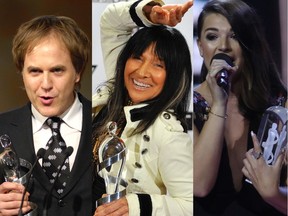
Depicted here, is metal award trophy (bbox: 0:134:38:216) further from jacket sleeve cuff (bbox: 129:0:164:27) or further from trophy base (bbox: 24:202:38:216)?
jacket sleeve cuff (bbox: 129:0:164:27)

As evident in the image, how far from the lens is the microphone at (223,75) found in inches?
91.9

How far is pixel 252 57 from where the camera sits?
7.64 feet

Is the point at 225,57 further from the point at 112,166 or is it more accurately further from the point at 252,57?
the point at 112,166

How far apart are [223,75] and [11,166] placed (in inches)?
41.3

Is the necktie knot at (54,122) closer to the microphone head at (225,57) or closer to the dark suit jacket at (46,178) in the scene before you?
the dark suit jacket at (46,178)

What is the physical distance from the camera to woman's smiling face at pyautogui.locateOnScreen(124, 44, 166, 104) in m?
2.36

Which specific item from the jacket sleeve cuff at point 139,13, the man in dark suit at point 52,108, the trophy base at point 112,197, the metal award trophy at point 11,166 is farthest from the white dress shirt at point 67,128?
the jacket sleeve cuff at point 139,13

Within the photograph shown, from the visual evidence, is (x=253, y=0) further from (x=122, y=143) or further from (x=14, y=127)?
(x=14, y=127)

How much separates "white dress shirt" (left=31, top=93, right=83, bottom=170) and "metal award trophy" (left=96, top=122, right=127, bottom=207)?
18 centimetres

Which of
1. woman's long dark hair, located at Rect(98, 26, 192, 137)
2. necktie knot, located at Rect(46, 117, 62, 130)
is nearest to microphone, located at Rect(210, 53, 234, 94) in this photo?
woman's long dark hair, located at Rect(98, 26, 192, 137)

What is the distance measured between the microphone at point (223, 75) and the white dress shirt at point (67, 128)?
2.24 ft

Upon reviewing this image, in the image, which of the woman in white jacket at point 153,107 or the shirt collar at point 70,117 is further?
the shirt collar at point 70,117

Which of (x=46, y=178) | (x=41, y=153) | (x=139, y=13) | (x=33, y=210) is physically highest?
(x=139, y=13)

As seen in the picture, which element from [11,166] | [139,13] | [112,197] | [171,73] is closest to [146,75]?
[171,73]
